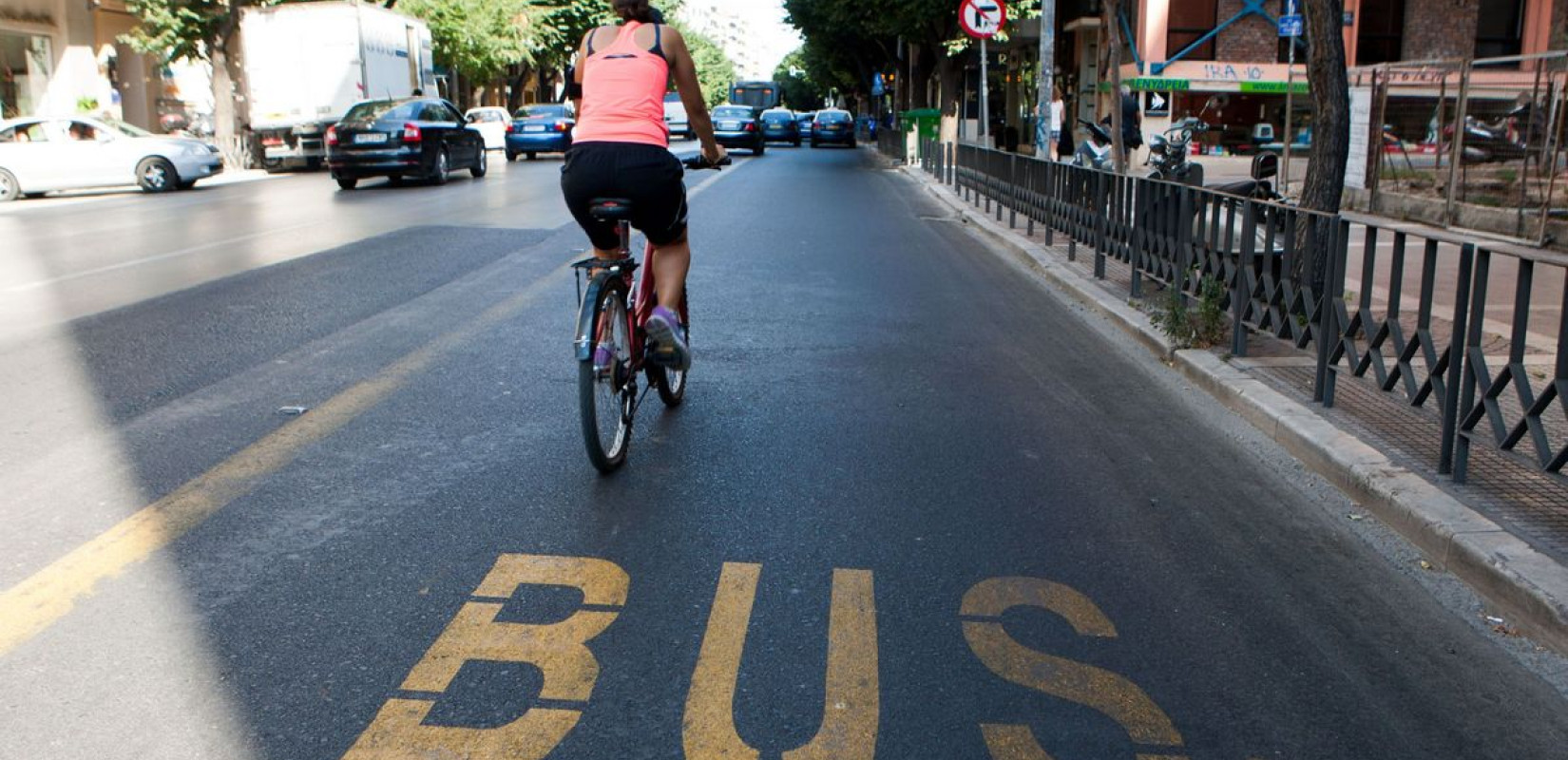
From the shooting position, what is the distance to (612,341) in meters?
5.36

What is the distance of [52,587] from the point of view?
404 centimetres

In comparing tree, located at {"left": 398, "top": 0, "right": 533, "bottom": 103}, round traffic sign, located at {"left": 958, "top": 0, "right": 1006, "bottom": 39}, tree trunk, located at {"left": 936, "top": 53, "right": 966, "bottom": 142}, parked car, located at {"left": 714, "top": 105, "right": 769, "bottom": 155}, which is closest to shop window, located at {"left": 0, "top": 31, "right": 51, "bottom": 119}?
tree, located at {"left": 398, "top": 0, "right": 533, "bottom": 103}

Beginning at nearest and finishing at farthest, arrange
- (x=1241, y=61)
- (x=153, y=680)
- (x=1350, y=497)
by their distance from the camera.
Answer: (x=153, y=680)
(x=1350, y=497)
(x=1241, y=61)

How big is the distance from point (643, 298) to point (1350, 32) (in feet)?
116

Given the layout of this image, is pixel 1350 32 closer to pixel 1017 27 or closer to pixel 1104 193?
pixel 1017 27

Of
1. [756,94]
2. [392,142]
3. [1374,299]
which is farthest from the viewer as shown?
[756,94]

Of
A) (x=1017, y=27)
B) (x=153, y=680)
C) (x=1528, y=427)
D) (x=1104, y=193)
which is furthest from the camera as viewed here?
(x=1017, y=27)

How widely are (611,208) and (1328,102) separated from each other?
5.43m

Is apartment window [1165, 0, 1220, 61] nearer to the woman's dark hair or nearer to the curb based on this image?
the curb

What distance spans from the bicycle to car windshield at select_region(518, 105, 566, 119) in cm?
2991

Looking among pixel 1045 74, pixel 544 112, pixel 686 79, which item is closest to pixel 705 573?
pixel 686 79

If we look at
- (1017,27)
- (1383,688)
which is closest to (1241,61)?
(1017,27)

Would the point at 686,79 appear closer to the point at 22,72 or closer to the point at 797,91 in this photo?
the point at 22,72

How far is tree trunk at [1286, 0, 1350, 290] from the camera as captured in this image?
8.50m
